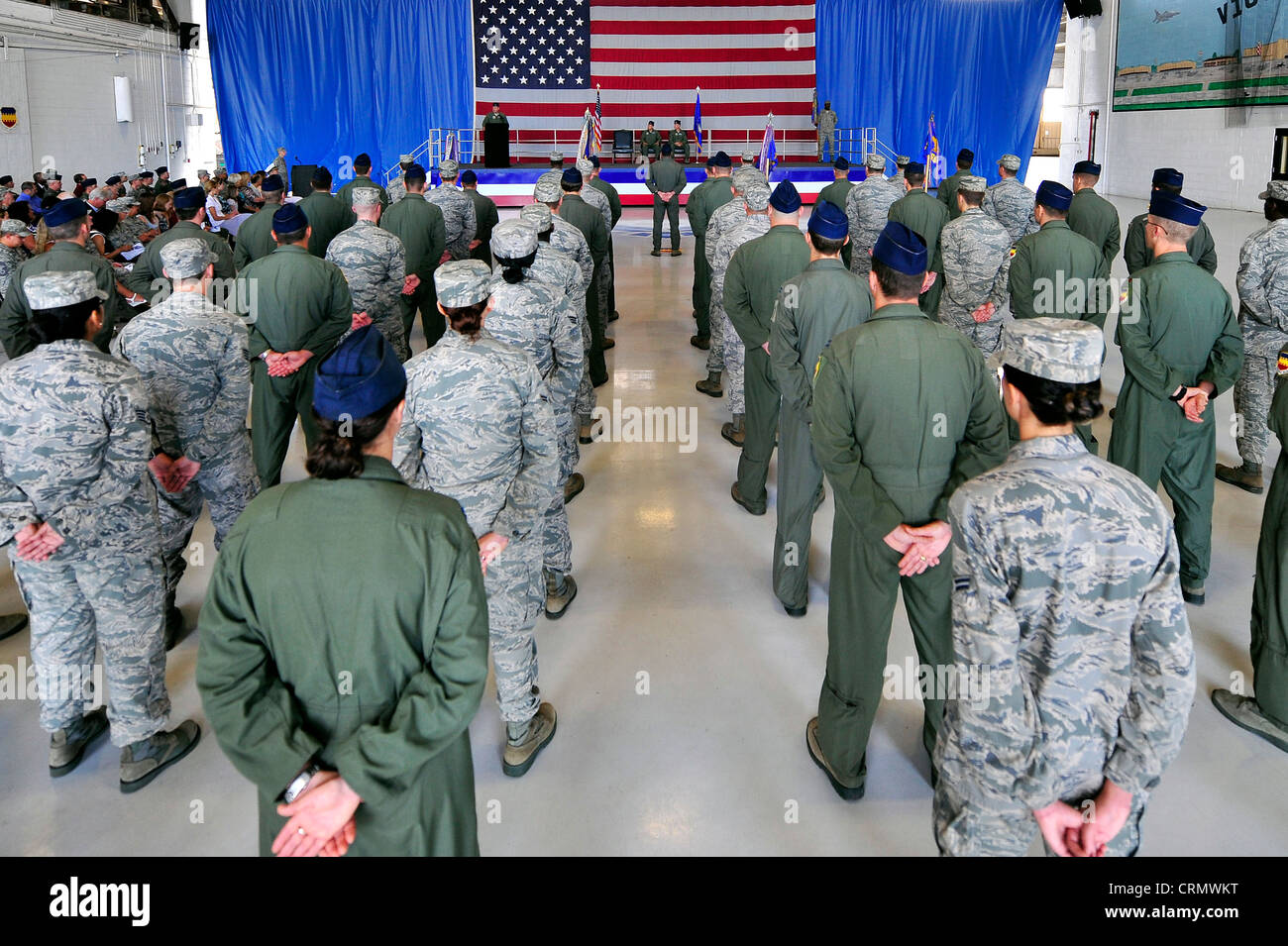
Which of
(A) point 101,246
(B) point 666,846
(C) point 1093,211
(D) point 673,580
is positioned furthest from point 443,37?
(B) point 666,846

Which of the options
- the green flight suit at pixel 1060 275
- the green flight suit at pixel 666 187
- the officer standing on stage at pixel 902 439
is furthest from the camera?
the green flight suit at pixel 666 187

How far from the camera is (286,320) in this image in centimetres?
445

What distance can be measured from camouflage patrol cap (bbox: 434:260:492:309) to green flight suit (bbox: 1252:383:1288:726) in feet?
8.27

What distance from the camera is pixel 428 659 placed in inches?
67.9

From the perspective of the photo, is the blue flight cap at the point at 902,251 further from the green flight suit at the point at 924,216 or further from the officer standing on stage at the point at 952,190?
the officer standing on stage at the point at 952,190

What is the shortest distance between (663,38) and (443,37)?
4.50m

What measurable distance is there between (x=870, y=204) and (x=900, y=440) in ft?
19.8

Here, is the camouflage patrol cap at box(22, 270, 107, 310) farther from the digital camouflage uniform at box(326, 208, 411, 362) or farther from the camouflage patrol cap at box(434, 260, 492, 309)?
the digital camouflage uniform at box(326, 208, 411, 362)

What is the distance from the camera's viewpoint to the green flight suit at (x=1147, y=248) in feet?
19.9

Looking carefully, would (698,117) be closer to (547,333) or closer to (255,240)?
(255,240)

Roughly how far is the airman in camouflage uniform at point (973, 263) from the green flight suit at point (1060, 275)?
0.51 metres

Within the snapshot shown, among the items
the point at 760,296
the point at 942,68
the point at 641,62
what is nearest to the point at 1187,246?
the point at 760,296

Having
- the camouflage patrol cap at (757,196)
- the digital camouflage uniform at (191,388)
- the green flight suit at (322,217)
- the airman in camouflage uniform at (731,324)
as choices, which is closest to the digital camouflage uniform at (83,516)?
the digital camouflage uniform at (191,388)
